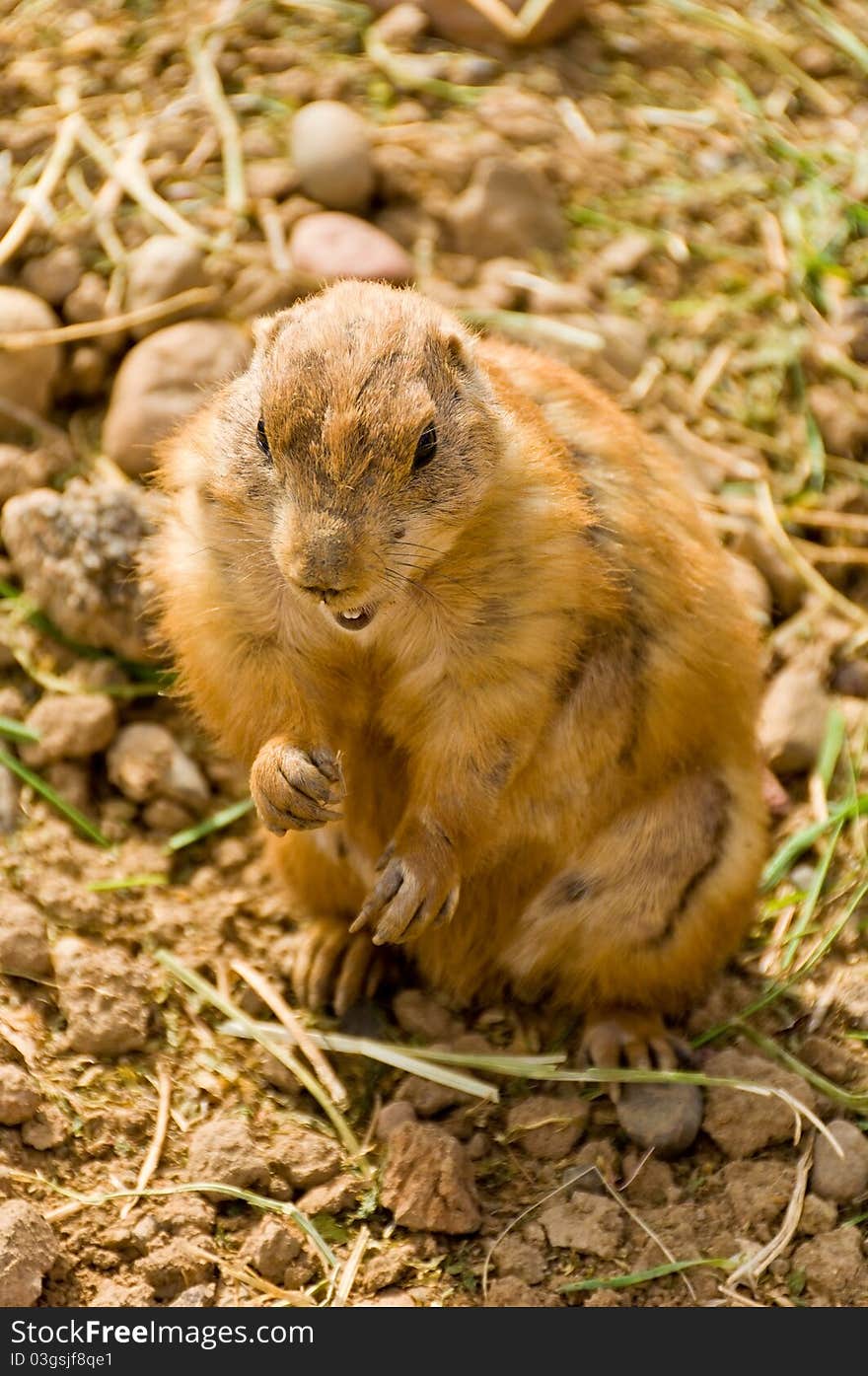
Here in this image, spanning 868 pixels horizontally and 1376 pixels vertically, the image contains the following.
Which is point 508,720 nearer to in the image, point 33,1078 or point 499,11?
point 33,1078

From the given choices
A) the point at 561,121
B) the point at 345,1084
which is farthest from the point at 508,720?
the point at 561,121

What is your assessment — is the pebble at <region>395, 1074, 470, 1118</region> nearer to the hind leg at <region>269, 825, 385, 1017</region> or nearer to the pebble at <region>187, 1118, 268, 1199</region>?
the hind leg at <region>269, 825, 385, 1017</region>

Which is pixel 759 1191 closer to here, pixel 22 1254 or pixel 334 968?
pixel 334 968

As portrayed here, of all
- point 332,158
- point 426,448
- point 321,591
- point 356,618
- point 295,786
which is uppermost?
point 426,448

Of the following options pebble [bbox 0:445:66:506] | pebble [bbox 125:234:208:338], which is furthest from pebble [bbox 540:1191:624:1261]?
pebble [bbox 125:234:208:338]

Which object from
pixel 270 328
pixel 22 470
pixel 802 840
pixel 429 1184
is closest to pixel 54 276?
pixel 22 470

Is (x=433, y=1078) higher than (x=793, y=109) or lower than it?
lower
